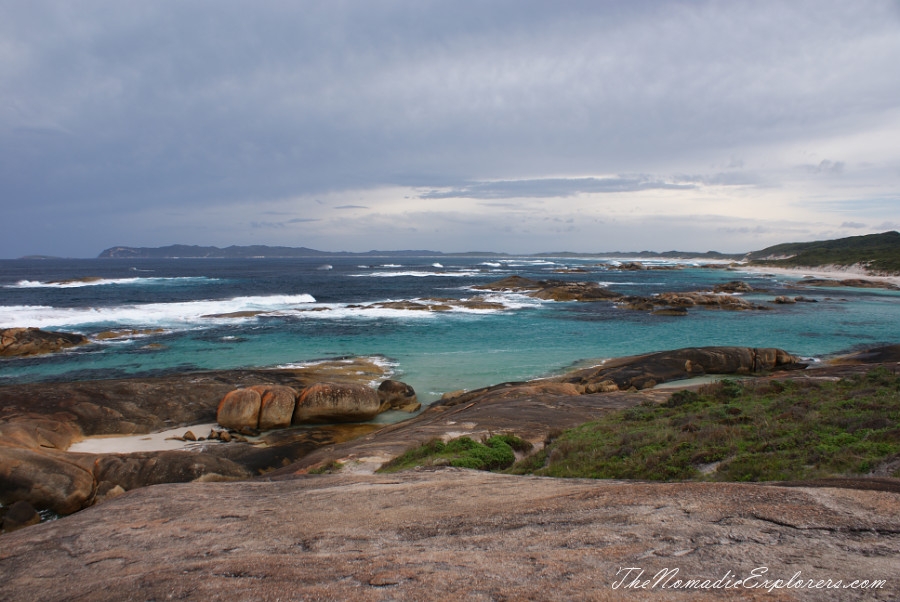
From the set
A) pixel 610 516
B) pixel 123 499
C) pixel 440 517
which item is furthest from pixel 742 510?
pixel 123 499

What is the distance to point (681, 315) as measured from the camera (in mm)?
40938

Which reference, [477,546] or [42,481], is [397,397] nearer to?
[42,481]

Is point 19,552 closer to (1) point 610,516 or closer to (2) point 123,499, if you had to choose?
(2) point 123,499

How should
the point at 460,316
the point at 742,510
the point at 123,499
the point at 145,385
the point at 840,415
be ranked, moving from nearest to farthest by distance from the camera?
the point at 742,510 < the point at 123,499 < the point at 840,415 < the point at 145,385 < the point at 460,316

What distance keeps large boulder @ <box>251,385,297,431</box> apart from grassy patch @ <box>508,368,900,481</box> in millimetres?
9510

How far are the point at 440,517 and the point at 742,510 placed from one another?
295 centimetres

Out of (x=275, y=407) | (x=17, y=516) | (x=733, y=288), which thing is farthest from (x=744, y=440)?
(x=733, y=288)

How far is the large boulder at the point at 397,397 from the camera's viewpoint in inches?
723

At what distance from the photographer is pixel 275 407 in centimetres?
1623

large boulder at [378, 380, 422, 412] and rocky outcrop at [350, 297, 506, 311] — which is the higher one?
rocky outcrop at [350, 297, 506, 311]

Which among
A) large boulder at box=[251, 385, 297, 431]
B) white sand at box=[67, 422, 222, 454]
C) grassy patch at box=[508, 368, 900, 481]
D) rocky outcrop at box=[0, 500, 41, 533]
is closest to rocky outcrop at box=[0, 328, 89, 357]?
white sand at box=[67, 422, 222, 454]

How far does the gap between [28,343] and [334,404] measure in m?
22.4

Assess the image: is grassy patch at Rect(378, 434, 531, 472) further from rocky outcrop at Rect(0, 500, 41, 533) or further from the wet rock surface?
rocky outcrop at Rect(0, 500, 41, 533)

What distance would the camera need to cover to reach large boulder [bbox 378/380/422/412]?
18.4 m
